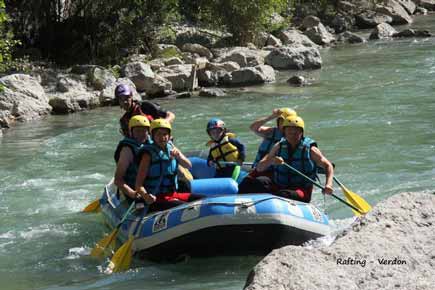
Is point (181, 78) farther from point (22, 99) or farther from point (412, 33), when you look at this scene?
point (412, 33)

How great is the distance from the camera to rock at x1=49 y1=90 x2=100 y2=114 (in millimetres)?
14375

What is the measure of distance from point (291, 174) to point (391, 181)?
2.34 metres

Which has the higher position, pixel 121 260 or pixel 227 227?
pixel 227 227

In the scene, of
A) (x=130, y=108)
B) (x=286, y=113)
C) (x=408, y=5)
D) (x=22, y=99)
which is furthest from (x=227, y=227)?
(x=408, y=5)

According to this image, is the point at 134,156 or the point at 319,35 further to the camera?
the point at 319,35

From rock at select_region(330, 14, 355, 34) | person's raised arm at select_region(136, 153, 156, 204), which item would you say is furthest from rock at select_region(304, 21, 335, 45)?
person's raised arm at select_region(136, 153, 156, 204)

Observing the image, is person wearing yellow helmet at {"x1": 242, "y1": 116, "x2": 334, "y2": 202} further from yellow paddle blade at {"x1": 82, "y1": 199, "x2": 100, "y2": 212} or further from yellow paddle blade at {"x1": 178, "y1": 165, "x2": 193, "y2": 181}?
yellow paddle blade at {"x1": 82, "y1": 199, "x2": 100, "y2": 212}

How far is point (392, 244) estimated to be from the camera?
3.71 metres

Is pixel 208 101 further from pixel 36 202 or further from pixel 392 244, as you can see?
pixel 392 244

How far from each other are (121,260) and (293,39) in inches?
663

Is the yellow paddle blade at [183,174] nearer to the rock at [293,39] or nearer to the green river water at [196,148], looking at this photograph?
the green river water at [196,148]

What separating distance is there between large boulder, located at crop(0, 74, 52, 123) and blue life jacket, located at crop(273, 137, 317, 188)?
7643 mm

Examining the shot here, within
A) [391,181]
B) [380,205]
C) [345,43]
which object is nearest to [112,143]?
[391,181]

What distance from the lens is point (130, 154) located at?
21.2 ft
